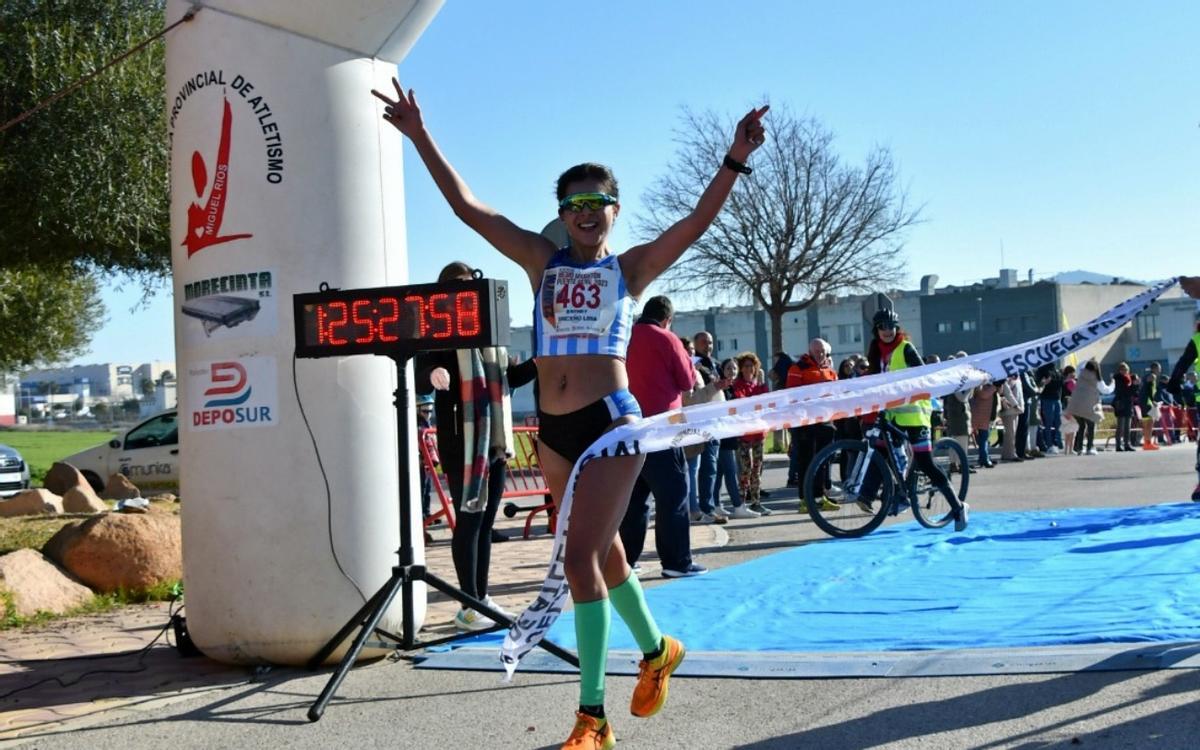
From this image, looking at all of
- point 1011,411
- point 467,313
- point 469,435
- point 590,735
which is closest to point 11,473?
point 469,435

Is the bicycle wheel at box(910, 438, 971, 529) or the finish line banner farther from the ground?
the finish line banner

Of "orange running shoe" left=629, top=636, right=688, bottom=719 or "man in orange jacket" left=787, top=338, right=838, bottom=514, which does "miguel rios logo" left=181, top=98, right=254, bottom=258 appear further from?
"man in orange jacket" left=787, top=338, right=838, bottom=514

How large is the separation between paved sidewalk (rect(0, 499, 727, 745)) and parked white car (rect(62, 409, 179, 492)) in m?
14.9

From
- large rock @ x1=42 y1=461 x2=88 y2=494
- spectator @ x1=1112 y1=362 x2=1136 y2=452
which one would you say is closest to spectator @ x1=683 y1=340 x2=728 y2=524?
large rock @ x1=42 y1=461 x2=88 y2=494

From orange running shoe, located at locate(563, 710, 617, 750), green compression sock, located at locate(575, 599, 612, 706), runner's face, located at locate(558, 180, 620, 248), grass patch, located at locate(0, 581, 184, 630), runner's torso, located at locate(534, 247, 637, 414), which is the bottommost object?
grass patch, located at locate(0, 581, 184, 630)

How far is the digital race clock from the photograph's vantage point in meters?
5.94

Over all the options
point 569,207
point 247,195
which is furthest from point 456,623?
point 569,207

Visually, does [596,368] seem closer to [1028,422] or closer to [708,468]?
[708,468]

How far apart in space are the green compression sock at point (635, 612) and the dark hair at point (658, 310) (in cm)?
542

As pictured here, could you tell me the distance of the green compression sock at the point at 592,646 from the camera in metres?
4.43

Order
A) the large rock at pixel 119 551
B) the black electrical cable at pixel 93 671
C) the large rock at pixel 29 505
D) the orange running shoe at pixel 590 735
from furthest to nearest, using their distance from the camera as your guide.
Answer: the large rock at pixel 29 505 < the large rock at pixel 119 551 < the black electrical cable at pixel 93 671 < the orange running shoe at pixel 590 735

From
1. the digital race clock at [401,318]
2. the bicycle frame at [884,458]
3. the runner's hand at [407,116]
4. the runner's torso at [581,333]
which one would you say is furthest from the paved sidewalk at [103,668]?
the bicycle frame at [884,458]

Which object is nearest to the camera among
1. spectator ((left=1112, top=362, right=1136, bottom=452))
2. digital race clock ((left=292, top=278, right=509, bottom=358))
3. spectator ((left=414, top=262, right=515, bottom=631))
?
digital race clock ((left=292, top=278, right=509, bottom=358))

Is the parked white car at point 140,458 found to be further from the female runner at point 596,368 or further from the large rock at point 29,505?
the female runner at point 596,368
